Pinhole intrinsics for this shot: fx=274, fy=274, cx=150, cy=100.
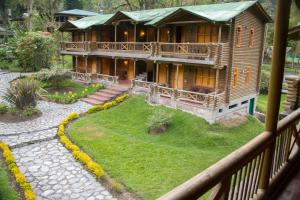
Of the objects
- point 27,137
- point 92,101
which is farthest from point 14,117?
point 92,101

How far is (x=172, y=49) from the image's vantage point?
66.2ft

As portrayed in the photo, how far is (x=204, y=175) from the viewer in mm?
2244

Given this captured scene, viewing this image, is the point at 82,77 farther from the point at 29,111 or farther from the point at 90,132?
the point at 90,132

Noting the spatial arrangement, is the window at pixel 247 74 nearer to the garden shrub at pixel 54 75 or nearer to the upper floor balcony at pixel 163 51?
the upper floor balcony at pixel 163 51

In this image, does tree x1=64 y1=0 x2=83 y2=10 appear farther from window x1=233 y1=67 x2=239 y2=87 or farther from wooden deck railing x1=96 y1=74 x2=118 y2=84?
window x1=233 y1=67 x2=239 y2=87

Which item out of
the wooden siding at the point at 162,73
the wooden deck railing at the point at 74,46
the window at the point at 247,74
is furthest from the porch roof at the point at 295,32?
the wooden deck railing at the point at 74,46

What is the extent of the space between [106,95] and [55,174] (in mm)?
11303

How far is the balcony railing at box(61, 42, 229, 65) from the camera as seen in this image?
16922 millimetres

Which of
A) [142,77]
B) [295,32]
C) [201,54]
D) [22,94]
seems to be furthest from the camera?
[142,77]

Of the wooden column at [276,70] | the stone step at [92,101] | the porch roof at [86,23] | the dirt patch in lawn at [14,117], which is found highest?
the porch roof at [86,23]

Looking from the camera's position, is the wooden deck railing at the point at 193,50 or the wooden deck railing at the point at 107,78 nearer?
the wooden deck railing at the point at 193,50

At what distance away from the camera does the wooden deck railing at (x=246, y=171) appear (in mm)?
2104

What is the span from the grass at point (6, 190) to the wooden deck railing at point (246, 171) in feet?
25.9

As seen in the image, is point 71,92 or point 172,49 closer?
point 172,49
